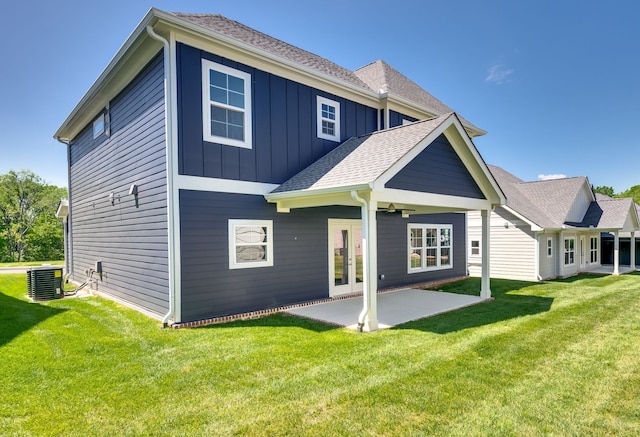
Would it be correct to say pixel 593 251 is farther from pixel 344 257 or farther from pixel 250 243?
pixel 250 243

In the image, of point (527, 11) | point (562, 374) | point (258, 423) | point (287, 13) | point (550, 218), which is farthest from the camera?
point (550, 218)

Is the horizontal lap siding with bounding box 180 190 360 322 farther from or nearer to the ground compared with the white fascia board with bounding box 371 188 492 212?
nearer to the ground

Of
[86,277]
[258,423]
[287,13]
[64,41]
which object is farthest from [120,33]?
[258,423]

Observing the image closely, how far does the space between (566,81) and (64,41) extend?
2271cm

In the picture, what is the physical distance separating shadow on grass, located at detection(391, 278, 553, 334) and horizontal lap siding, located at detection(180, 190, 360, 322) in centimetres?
278

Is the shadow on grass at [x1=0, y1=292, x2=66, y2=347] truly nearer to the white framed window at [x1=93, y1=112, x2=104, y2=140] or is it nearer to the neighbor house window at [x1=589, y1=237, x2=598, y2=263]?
the white framed window at [x1=93, y1=112, x2=104, y2=140]

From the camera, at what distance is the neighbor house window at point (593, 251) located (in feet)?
64.1

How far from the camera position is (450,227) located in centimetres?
1316

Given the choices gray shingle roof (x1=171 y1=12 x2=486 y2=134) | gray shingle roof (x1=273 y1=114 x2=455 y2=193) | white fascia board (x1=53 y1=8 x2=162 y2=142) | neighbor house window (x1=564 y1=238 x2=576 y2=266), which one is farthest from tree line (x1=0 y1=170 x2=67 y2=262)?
neighbor house window (x1=564 y1=238 x2=576 y2=266)

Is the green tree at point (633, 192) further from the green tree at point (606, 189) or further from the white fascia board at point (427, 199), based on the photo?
the white fascia board at point (427, 199)

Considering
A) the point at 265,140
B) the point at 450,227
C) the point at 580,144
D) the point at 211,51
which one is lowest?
the point at 450,227

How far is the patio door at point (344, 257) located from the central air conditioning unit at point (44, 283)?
7.29 metres

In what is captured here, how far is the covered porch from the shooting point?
245 inches

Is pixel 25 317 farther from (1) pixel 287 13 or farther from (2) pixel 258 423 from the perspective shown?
(1) pixel 287 13
